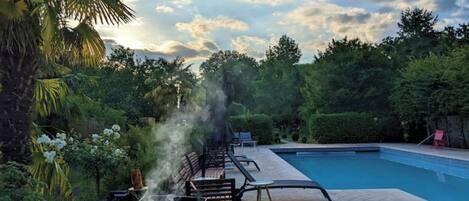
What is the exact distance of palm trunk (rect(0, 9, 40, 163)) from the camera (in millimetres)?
4328

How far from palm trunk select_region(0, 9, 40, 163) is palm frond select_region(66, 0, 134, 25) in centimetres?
54

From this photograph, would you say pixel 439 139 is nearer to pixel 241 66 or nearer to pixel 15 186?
pixel 15 186

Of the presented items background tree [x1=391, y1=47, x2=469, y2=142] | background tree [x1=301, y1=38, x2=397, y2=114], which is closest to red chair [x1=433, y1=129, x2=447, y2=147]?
background tree [x1=391, y1=47, x2=469, y2=142]

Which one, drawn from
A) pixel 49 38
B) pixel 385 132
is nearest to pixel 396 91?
pixel 385 132

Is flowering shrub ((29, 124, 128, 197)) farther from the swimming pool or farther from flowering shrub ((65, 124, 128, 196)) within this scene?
the swimming pool

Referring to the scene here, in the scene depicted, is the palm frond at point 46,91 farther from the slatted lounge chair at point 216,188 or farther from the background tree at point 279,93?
the background tree at point 279,93

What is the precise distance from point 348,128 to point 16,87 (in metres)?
18.6

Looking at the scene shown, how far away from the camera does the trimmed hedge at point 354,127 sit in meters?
21.2

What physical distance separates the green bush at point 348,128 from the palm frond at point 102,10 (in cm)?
1736

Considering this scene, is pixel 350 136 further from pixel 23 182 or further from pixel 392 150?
pixel 23 182

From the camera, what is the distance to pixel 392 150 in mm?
17469

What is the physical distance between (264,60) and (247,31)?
20.7 m

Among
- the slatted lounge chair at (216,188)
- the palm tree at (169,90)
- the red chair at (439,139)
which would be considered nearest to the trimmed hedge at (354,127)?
the red chair at (439,139)

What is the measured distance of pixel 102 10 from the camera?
4.84 metres
